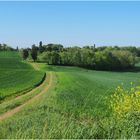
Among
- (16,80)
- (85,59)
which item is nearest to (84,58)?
(85,59)

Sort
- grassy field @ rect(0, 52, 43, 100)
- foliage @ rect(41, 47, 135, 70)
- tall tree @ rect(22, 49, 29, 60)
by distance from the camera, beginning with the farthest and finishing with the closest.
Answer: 1. tall tree @ rect(22, 49, 29, 60)
2. foliage @ rect(41, 47, 135, 70)
3. grassy field @ rect(0, 52, 43, 100)

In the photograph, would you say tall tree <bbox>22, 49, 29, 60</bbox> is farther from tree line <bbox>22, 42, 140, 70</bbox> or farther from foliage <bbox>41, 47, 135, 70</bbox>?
foliage <bbox>41, 47, 135, 70</bbox>

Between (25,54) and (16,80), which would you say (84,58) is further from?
(16,80)

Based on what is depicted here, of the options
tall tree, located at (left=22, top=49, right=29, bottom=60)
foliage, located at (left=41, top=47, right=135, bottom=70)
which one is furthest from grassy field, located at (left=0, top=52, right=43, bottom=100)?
tall tree, located at (left=22, top=49, right=29, bottom=60)

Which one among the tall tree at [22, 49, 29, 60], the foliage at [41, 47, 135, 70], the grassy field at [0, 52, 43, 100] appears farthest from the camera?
the tall tree at [22, 49, 29, 60]

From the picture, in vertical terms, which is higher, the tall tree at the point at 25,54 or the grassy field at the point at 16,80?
the tall tree at the point at 25,54

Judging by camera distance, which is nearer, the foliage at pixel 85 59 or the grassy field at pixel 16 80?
the grassy field at pixel 16 80

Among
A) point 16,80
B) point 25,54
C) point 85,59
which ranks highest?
point 25,54

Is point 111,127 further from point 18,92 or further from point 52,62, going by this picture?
point 52,62

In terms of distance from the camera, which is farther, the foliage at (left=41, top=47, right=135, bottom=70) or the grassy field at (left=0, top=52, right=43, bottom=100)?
the foliage at (left=41, top=47, right=135, bottom=70)

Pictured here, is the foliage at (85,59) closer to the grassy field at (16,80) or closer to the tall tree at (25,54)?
the tall tree at (25,54)

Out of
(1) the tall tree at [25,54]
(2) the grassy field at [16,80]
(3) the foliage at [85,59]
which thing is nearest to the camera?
(2) the grassy field at [16,80]

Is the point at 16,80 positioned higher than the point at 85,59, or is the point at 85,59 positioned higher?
the point at 85,59

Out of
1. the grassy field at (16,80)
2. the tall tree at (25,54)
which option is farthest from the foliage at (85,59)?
the grassy field at (16,80)
